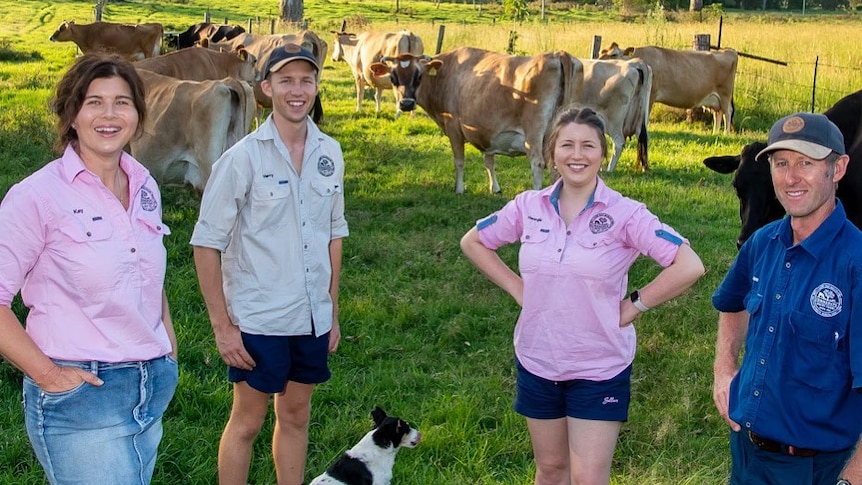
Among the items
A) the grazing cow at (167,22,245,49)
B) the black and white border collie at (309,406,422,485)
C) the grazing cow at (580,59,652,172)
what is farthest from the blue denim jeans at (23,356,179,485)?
the grazing cow at (167,22,245,49)

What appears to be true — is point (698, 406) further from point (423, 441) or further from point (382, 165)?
point (382, 165)

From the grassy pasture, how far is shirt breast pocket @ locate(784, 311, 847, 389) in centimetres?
177

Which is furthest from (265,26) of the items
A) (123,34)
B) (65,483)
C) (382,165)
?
(65,483)

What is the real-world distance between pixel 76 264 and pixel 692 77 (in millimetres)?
14694

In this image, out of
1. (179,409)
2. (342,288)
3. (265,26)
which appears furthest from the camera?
(265,26)

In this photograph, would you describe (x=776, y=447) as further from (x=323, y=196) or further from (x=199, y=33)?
(x=199, y=33)

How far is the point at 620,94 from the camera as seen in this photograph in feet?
41.2

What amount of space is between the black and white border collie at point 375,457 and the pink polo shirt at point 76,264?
1.49 metres

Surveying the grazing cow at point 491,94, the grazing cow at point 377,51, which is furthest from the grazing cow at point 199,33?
the grazing cow at point 491,94

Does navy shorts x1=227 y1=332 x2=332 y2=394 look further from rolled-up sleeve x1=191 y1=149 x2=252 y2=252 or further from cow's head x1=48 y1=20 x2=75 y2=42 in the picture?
cow's head x1=48 y1=20 x2=75 y2=42

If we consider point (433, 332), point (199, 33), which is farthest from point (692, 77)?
point (199, 33)

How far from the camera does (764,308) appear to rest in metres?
2.80

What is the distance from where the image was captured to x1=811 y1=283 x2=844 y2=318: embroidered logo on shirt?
2621 millimetres

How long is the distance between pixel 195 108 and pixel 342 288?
2358 mm
